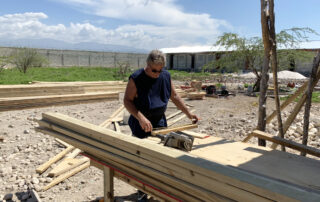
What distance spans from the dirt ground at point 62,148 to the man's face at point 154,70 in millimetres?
1838

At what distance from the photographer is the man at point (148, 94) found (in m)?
2.97

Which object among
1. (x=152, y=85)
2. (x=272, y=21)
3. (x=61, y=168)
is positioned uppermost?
(x=272, y=21)

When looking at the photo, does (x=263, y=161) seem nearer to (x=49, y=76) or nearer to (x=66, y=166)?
(x=66, y=166)

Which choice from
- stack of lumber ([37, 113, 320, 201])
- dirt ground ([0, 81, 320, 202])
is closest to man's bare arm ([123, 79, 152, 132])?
stack of lumber ([37, 113, 320, 201])

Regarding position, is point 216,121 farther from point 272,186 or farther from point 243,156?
point 272,186

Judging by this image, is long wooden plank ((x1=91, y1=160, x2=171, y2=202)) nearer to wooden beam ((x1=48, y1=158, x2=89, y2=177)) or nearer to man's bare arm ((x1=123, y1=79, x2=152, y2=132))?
man's bare arm ((x1=123, y1=79, x2=152, y2=132))

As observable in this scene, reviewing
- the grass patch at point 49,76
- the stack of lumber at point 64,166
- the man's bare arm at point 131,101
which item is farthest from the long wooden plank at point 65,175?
the grass patch at point 49,76

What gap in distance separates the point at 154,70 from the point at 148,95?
1.10 feet

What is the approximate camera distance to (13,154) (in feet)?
15.7

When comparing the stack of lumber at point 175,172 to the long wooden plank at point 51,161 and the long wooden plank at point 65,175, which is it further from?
the long wooden plank at point 51,161

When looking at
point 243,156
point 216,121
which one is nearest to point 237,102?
point 216,121

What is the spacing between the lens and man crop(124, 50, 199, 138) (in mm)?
2975

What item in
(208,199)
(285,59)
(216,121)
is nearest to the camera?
(208,199)

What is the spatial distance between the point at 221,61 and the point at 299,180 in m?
13.2
